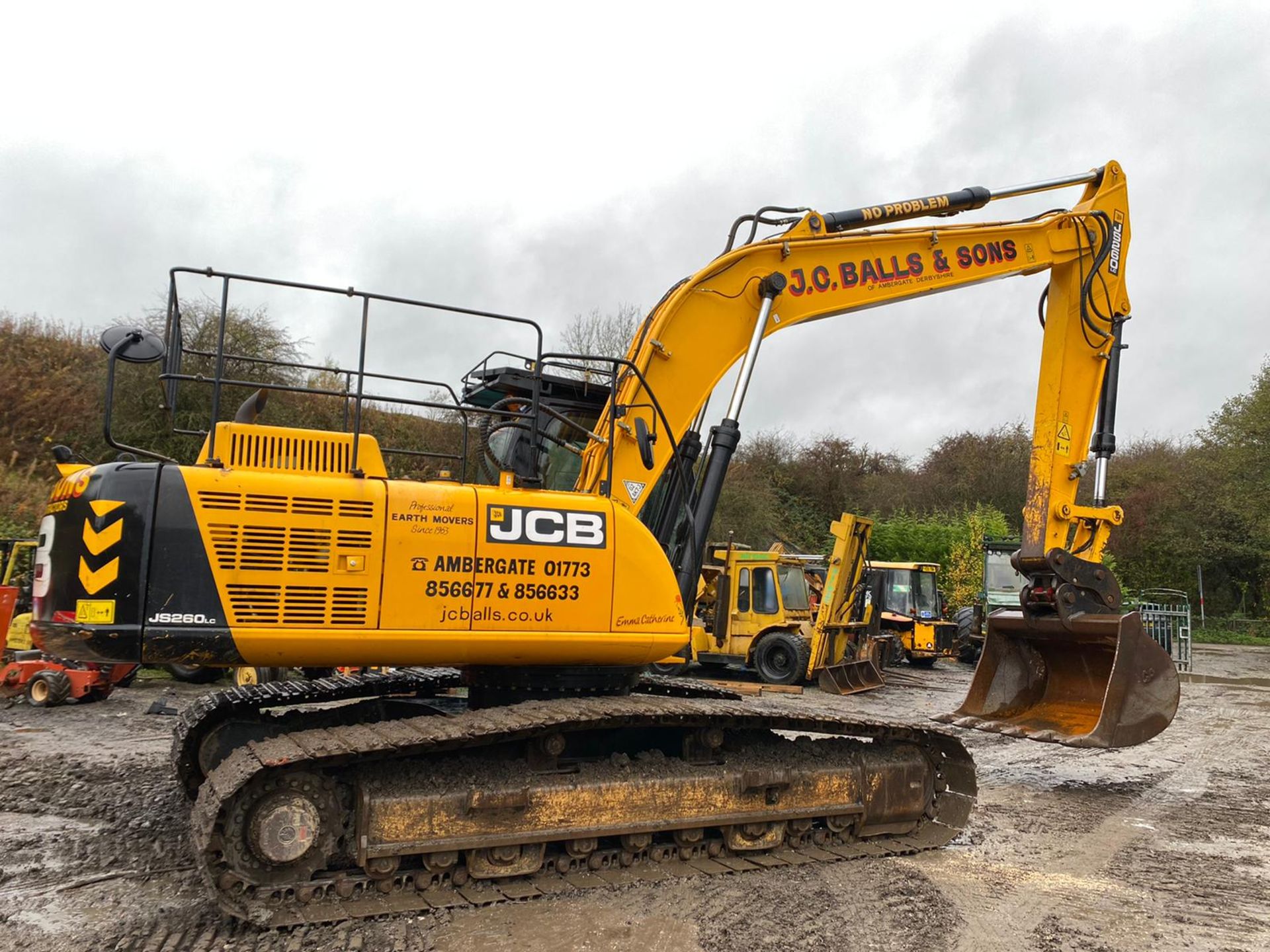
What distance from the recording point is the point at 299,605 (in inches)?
170

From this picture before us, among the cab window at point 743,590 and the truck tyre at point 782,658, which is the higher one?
the cab window at point 743,590

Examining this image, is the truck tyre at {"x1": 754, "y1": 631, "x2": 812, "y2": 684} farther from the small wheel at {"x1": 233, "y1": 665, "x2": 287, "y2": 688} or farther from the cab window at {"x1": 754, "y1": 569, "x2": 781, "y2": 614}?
the small wheel at {"x1": 233, "y1": 665, "x2": 287, "y2": 688}

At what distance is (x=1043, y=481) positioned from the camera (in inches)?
290

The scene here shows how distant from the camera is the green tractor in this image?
67.1ft

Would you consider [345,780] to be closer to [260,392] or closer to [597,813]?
[597,813]

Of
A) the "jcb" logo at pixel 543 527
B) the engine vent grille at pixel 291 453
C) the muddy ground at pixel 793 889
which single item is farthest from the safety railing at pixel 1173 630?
the engine vent grille at pixel 291 453

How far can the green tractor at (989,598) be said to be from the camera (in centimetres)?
2045

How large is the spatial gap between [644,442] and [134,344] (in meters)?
2.65

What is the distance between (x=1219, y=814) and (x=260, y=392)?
23.7 feet

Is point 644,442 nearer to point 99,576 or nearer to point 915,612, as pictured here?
point 99,576

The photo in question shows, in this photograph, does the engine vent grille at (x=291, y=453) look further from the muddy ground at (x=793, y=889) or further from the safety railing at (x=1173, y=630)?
the safety railing at (x=1173, y=630)

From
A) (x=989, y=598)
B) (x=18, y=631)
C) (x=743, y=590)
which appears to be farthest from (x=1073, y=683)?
(x=989, y=598)

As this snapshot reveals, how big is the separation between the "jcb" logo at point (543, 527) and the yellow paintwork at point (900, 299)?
0.40m

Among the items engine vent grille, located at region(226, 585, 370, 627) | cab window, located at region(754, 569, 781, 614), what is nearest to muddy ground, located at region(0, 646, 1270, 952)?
engine vent grille, located at region(226, 585, 370, 627)
